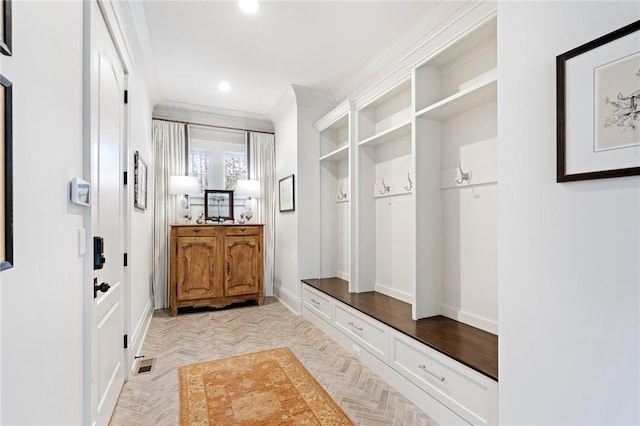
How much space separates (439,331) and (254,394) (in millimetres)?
1359

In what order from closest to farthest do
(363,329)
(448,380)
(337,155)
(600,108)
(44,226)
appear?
(44,226) < (600,108) < (448,380) < (363,329) < (337,155)

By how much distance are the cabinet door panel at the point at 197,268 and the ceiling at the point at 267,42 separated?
6.56ft

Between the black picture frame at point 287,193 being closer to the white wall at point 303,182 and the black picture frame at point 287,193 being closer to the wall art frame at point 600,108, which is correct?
the white wall at point 303,182

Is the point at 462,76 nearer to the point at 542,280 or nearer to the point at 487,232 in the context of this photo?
the point at 487,232

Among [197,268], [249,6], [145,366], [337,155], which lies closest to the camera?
[249,6]

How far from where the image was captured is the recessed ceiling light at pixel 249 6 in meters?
2.45

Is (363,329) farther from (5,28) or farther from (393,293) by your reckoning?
(5,28)

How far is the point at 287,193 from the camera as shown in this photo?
444 cm

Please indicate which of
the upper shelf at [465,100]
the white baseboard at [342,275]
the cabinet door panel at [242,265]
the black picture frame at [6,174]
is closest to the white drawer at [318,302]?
the white baseboard at [342,275]

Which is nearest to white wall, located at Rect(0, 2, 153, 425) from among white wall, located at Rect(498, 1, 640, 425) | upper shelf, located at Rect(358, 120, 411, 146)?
white wall, located at Rect(498, 1, 640, 425)

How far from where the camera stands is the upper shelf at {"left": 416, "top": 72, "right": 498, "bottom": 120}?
2.00 meters

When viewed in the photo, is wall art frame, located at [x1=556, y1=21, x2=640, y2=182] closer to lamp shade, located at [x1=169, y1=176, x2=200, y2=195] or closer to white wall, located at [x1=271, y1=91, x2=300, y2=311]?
white wall, located at [x1=271, y1=91, x2=300, y2=311]

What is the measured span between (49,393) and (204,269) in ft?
10.6

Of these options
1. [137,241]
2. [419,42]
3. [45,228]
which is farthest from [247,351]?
[419,42]
